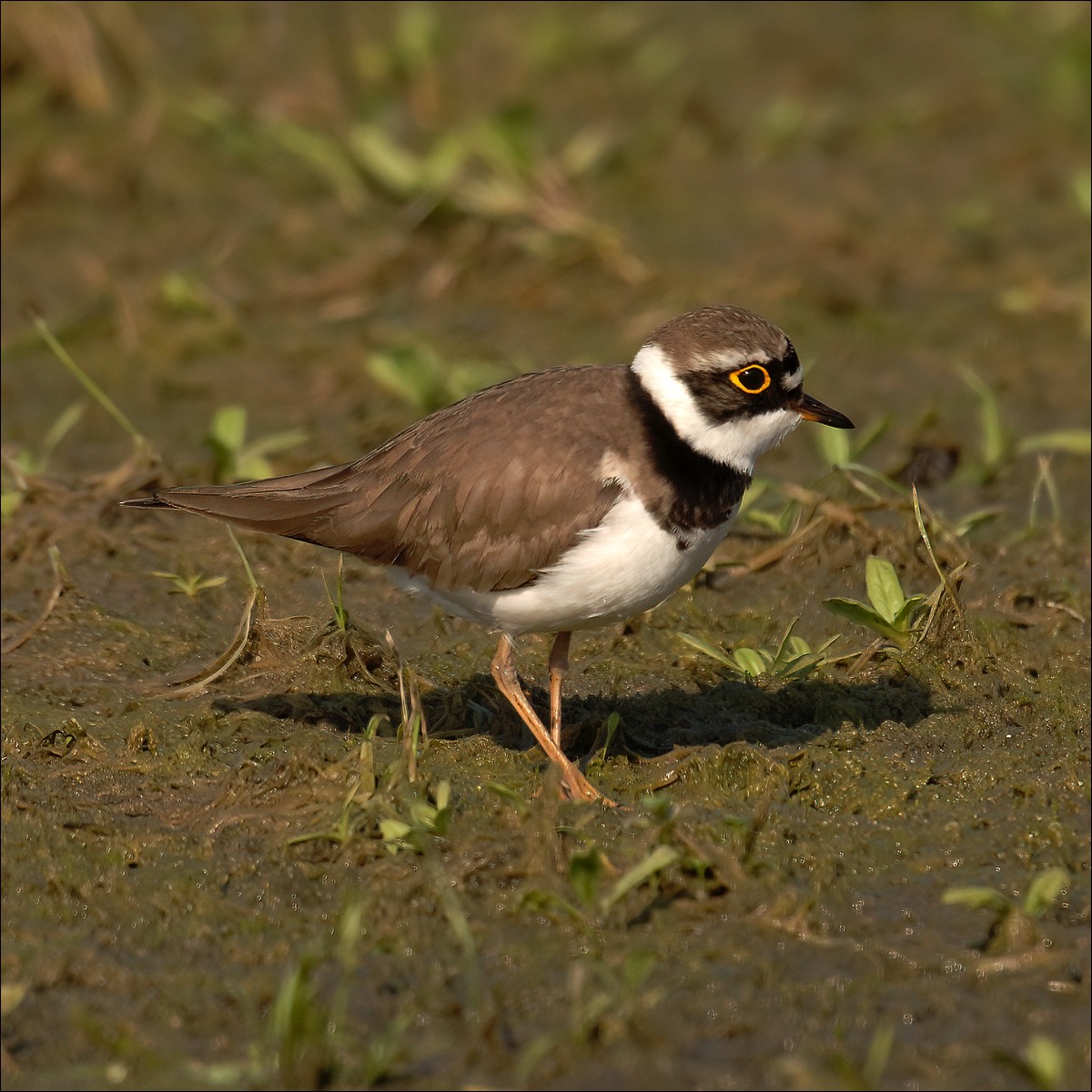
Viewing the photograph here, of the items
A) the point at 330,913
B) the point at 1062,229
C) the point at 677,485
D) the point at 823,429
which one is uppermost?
the point at 677,485

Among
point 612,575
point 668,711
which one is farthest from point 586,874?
point 668,711

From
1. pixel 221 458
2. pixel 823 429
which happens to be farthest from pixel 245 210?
pixel 823 429

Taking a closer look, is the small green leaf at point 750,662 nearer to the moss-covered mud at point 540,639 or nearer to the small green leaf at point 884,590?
the moss-covered mud at point 540,639

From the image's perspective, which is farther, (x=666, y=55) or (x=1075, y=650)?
(x=666, y=55)

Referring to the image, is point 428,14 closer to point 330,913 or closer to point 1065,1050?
point 330,913

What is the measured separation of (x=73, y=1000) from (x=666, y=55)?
10666 mm

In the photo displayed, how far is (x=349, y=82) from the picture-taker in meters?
13.2

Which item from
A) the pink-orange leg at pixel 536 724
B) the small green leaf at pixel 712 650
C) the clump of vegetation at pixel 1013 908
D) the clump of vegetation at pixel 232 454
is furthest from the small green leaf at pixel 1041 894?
the clump of vegetation at pixel 232 454

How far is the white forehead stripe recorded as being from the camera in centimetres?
607

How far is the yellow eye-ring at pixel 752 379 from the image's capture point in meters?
6.19

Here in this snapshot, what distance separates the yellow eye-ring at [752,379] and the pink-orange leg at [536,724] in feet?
4.03

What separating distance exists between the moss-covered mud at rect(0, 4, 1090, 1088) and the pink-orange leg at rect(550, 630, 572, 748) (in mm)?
161

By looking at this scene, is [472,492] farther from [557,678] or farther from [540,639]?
[540,639]

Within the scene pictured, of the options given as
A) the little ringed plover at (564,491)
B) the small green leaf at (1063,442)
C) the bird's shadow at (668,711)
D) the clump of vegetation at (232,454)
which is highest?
the little ringed plover at (564,491)
